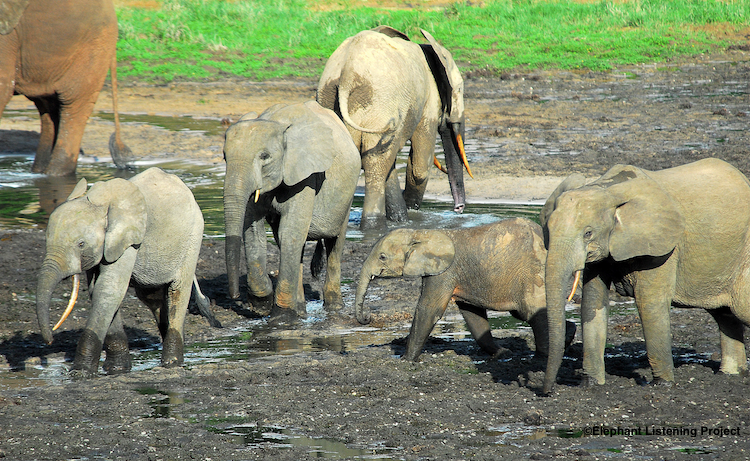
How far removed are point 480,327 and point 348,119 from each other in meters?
3.82

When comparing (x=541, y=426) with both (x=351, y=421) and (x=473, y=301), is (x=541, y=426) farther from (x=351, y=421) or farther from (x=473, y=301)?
(x=473, y=301)

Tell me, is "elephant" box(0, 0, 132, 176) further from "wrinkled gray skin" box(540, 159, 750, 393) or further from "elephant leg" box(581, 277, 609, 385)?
"elephant leg" box(581, 277, 609, 385)

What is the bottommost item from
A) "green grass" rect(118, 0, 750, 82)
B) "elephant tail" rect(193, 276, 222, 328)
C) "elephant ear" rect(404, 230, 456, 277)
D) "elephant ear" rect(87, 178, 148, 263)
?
"green grass" rect(118, 0, 750, 82)

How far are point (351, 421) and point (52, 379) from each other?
88.3 inches

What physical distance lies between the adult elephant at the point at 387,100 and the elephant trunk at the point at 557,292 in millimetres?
4680

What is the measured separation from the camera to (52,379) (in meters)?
6.23

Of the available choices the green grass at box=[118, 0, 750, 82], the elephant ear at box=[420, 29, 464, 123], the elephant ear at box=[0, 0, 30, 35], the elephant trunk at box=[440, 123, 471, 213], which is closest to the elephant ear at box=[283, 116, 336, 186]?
the elephant ear at box=[420, 29, 464, 123]

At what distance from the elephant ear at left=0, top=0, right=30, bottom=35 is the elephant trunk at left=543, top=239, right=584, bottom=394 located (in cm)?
967

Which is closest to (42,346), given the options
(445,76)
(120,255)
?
(120,255)

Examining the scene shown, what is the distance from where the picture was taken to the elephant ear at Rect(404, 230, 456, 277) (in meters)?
6.59

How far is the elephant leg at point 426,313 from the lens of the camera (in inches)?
257

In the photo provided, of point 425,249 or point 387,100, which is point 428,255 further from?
point 387,100

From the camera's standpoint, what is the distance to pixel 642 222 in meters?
5.50

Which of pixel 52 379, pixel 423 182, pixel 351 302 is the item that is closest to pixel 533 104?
pixel 423 182
